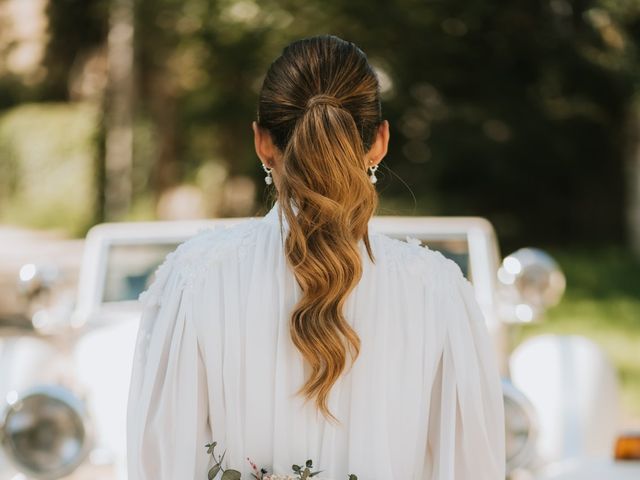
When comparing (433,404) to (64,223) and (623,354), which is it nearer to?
(623,354)

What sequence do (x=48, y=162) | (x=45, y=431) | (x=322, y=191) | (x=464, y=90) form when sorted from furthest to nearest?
1. (x=48, y=162)
2. (x=464, y=90)
3. (x=45, y=431)
4. (x=322, y=191)

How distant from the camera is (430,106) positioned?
510 inches

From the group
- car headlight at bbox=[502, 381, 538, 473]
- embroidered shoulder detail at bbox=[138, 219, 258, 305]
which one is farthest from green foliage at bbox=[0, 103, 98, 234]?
embroidered shoulder detail at bbox=[138, 219, 258, 305]

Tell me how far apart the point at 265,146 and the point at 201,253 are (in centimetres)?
24

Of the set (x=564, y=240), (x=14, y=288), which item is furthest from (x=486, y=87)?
(x=14, y=288)

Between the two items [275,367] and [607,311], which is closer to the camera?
[275,367]

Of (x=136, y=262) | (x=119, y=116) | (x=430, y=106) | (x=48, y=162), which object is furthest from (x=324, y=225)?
(x=48, y=162)

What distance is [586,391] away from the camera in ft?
13.5

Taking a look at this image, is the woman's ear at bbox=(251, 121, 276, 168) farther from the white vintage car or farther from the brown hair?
the white vintage car

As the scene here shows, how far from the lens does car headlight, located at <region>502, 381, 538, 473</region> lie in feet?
11.1

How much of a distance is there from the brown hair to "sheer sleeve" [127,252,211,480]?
0.65 ft

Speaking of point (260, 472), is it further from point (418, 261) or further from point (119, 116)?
point (119, 116)

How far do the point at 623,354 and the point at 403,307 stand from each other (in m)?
7.02

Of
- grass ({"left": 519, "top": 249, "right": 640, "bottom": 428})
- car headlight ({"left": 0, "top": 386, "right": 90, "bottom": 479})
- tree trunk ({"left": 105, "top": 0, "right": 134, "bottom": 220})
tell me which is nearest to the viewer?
car headlight ({"left": 0, "top": 386, "right": 90, "bottom": 479})
